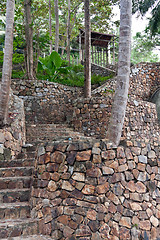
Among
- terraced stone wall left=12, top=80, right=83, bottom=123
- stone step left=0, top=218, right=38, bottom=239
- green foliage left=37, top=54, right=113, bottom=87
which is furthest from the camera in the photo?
green foliage left=37, top=54, right=113, bottom=87

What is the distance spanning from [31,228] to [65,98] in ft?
20.0

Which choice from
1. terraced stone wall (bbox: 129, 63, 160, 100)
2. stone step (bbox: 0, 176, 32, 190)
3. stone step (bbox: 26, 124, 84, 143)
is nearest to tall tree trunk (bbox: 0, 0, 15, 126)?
Answer: stone step (bbox: 26, 124, 84, 143)

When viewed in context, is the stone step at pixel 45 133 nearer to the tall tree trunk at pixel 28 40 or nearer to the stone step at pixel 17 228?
the tall tree trunk at pixel 28 40

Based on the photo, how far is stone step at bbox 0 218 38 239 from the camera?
3023mm

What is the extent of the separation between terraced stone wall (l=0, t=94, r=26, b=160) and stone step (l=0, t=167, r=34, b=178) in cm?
64

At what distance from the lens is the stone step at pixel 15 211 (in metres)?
3.43

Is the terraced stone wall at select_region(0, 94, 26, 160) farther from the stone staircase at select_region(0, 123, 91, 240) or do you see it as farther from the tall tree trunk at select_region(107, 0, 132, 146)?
the tall tree trunk at select_region(107, 0, 132, 146)

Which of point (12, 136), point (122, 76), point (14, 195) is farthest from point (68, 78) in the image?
point (14, 195)

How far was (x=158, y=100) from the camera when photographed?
36.9 feet

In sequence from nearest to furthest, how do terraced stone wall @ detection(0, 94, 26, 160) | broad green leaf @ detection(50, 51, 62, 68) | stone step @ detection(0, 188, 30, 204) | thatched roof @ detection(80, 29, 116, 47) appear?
stone step @ detection(0, 188, 30, 204)
terraced stone wall @ detection(0, 94, 26, 160)
broad green leaf @ detection(50, 51, 62, 68)
thatched roof @ detection(80, 29, 116, 47)

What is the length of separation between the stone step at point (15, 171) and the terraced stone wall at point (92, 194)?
0.83 meters

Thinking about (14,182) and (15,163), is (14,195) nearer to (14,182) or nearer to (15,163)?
(14,182)

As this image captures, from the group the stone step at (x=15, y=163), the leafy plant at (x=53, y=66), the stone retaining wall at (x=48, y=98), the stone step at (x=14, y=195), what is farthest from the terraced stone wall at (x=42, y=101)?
the stone step at (x=14, y=195)

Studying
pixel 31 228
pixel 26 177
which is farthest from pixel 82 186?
pixel 26 177
